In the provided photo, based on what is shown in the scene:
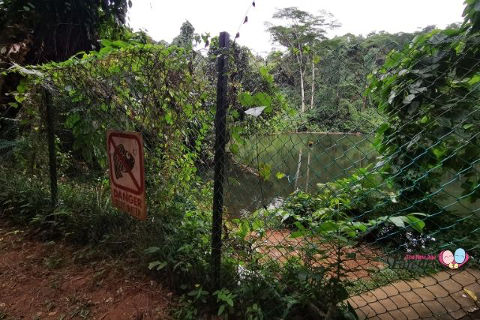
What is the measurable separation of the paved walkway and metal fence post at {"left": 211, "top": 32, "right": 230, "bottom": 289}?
83 cm

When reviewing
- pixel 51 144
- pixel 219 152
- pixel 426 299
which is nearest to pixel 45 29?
pixel 51 144

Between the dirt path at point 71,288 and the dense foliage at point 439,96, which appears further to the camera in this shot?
the dirt path at point 71,288

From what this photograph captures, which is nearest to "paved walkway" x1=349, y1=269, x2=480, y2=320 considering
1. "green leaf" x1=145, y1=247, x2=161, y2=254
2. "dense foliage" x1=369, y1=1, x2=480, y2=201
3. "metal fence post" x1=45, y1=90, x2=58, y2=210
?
"dense foliage" x1=369, y1=1, x2=480, y2=201

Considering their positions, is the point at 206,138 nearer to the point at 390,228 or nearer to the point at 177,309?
the point at 177,309

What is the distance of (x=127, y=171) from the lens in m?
1.66

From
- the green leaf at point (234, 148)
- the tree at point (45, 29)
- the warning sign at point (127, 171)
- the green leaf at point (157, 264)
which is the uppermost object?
the tree at point (45, 29)

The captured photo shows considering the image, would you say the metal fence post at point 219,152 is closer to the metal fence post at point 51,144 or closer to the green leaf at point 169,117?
the green leaf at point 169,117

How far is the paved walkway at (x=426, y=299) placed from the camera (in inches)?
59.5

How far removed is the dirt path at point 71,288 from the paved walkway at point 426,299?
119cm

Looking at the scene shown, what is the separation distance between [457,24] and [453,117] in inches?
25.8

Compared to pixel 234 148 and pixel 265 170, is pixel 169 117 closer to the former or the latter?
pixel 234 148

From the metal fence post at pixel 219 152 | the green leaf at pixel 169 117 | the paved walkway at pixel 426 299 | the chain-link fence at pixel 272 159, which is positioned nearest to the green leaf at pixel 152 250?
the chain-link fence at pixel 272 159

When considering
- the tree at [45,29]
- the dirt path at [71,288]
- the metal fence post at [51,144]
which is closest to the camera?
the dirt path at [71,288]

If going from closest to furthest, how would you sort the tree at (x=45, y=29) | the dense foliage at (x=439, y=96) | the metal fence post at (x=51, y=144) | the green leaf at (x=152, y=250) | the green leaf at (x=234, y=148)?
the dense foliage at (x=439, y=96)
the green leaf at (x=234, y=148)
the green leaf at (x=152, y=250)
the metal fence post at (x=51, y=144)
the tree at (x=45, y=29)
